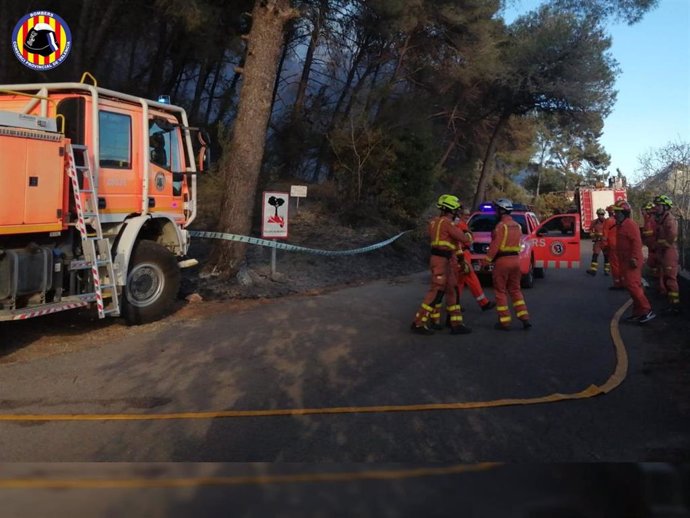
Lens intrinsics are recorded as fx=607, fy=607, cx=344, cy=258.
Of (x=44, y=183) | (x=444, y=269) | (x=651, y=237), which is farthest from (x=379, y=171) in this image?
(x=44, y=183)

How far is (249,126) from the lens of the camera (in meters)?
12.1

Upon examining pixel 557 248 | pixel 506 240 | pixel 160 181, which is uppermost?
pixel 160 181

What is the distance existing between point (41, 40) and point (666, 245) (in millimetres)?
12201

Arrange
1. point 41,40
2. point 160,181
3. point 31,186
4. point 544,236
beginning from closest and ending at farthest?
point 31,186 → point 160,181 → point 41,40 → point 544,236

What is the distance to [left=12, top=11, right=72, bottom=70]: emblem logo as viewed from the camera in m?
11.5

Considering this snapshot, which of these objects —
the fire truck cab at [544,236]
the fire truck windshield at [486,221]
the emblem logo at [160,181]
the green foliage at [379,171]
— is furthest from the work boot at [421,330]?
the green foliage at [379,171]

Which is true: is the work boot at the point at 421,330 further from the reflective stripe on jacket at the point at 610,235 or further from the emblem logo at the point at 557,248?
the emblem logo at the point at 557,248

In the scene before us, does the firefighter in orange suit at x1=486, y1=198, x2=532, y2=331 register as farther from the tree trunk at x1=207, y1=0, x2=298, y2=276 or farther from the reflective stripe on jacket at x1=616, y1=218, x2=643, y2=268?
the tree trunk at x1=207, y1=0, x2=298, y2=276

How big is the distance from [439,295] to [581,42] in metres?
22.8

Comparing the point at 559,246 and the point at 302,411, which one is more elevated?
the point at 559,246

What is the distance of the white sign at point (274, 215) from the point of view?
1213 cm

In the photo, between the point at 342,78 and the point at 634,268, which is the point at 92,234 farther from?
the point at 342,78

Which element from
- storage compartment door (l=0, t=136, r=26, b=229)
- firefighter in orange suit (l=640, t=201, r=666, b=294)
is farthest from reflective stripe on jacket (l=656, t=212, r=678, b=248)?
storage compartment door (l=0, t=136, r=26, b=229)

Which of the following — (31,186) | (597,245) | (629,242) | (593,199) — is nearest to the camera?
(31,186)
